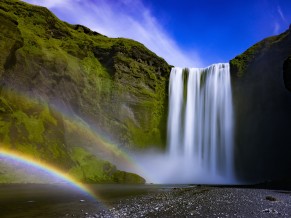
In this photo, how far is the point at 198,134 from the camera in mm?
63031

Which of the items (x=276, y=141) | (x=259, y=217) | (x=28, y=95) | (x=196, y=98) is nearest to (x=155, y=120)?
(x=196, y=98)

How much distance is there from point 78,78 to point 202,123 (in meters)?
26.8

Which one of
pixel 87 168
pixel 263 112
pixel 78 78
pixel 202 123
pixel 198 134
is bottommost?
pixel 87 168

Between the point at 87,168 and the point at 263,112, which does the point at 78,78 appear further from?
the point at 263,112

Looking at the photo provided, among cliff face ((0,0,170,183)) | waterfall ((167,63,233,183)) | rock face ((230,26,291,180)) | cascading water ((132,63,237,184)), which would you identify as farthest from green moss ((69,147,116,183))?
rock face ((230,26,291,180))

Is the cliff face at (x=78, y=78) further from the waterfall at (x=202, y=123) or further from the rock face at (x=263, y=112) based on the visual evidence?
the rock face at (x=263, y=112)

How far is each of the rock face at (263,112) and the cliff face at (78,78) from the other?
55.1 ft

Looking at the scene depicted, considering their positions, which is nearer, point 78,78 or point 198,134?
point 78,78

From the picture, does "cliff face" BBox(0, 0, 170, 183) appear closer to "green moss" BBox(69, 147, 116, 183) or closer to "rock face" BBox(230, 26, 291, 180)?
"green moss" BBox(69, 147, 116, 183)

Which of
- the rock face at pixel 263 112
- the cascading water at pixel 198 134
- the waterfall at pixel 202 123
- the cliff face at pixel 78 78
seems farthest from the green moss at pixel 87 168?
the rock face at pixel 263 112

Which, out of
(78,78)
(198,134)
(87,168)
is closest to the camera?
(87,168)

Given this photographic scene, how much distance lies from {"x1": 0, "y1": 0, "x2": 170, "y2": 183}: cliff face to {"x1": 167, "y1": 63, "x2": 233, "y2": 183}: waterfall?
385 centimetres

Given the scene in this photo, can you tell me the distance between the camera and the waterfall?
60897 millimetres

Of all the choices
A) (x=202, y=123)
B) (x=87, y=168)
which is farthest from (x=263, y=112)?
(x=87, y=168)
